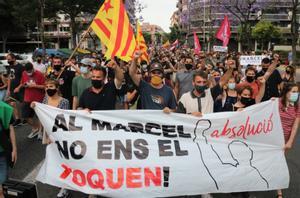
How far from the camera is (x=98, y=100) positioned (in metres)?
4.69

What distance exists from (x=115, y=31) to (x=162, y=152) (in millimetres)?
2585

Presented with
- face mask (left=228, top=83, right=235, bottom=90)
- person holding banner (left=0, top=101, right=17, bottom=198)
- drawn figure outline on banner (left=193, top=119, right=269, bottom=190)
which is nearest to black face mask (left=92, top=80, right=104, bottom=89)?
person holding banner (left=0, top=101, right=17, bottom=198)

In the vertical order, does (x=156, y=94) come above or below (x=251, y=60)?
below

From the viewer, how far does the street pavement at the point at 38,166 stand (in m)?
4.86

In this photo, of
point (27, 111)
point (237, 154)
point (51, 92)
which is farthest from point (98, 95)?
point (27, 111)

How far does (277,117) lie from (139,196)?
1964 millimetres

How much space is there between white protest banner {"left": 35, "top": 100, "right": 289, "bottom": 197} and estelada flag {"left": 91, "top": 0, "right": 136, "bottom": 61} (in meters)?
1.88

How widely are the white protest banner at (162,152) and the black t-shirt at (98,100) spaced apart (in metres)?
0.27

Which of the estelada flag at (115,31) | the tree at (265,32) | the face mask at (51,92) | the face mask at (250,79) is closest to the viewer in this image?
→ the face mask at (51,92)

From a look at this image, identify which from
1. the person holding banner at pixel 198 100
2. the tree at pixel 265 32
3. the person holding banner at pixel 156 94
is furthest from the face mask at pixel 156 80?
the tree at pixel 265 32

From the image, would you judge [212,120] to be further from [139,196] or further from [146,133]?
[139,196]

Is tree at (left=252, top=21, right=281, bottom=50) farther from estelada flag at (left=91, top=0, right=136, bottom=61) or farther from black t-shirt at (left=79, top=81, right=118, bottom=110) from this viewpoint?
black t-shirt at (left=79, top=81, right=118, bottom=110)

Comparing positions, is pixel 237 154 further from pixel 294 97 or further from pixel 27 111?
pixel 27 111

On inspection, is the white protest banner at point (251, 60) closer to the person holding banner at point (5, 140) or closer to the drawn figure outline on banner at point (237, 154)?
the drawn figure outline on banner at point (237, 154)
